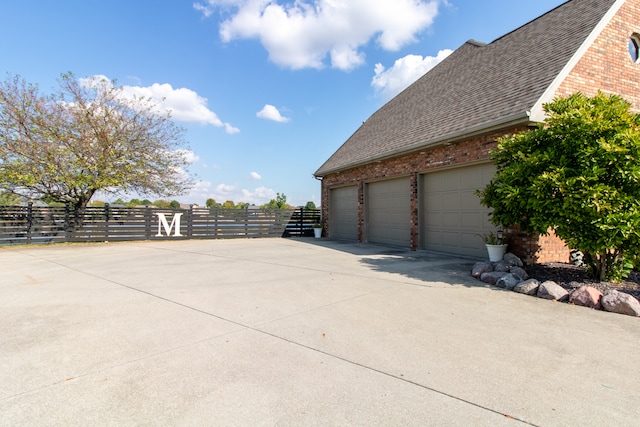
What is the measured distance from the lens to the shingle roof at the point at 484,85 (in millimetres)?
7727

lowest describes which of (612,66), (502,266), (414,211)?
(502,266)

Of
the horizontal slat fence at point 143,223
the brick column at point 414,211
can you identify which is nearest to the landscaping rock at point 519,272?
the brick column at point 414,211

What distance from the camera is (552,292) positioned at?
4840 millimetres

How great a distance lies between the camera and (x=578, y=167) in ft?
17.2

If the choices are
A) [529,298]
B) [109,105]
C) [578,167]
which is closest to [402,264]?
[529,298]

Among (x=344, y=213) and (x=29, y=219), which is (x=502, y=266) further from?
(x=29, y=219)

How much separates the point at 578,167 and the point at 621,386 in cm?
384

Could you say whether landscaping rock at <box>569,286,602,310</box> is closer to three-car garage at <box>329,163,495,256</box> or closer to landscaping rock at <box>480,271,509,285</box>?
landscaping rock at <box>480,271,509,285</box>

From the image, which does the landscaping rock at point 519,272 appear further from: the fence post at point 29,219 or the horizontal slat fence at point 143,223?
the fence post at point 29,219

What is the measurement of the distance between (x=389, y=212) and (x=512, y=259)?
5489 millimetres

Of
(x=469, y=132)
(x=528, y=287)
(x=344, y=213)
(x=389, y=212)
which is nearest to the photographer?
(x=528, y=287)

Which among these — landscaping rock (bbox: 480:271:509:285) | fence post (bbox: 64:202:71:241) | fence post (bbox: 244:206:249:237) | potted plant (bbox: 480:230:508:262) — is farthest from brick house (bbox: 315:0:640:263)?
fence post (bbox: 64:202:71:241)

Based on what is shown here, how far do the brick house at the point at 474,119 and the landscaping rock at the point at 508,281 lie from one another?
1.78 m

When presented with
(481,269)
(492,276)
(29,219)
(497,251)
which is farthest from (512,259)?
(29,219)
